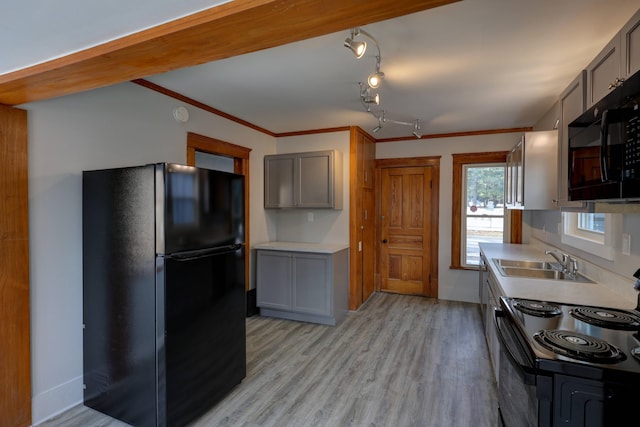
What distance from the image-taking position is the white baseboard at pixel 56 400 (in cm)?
208

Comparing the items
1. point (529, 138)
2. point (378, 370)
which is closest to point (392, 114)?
point (529, 138)

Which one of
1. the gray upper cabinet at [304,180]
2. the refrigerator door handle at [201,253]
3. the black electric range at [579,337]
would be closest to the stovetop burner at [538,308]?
the black electric range at [579,337]

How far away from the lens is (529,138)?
9.29 ft

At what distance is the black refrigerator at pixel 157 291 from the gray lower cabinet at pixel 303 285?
1.57 meters

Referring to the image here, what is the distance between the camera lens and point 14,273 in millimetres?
1964

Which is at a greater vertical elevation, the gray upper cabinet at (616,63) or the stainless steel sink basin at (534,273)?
the gray upper cabinet at (616,63)

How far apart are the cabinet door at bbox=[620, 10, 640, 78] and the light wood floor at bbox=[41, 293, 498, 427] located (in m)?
2.14

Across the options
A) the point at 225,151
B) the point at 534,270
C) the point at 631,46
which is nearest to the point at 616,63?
the point at 631,46

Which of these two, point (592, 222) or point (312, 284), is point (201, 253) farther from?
point (592, 222)

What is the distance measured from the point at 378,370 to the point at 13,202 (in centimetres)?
290

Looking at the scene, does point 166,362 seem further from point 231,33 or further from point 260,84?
point 260,84

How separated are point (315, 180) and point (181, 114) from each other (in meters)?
1.77

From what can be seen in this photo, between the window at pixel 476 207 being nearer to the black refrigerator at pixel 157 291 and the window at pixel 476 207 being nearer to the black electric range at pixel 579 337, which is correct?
the black electric range at pixel 579 337

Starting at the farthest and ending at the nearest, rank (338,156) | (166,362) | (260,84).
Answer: (338,156), (260,84), (166,362)
